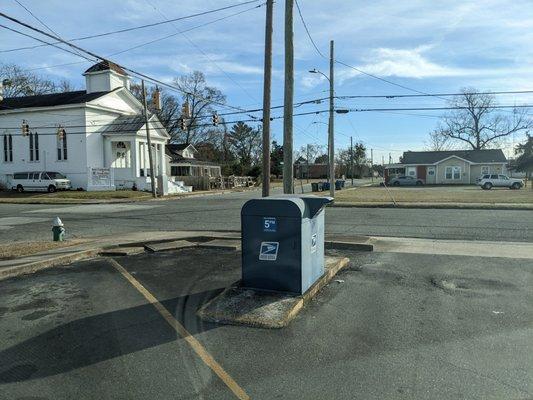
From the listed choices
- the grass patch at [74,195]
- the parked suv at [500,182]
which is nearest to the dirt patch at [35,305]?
the grass patch at [74,195]

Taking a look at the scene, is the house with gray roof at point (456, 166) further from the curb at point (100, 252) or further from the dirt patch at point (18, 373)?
the dirt patch at point (18, 373)

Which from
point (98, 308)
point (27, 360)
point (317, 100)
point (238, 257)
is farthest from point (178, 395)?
point (317, 100)

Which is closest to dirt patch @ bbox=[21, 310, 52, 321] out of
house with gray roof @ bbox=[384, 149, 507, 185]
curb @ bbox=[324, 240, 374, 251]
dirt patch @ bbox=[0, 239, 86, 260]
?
dirt patch @ bbox=[0, 239, 86, 260]

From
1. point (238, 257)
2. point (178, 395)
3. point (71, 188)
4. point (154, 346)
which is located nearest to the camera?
point (178, 395)

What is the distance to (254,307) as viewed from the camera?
6.16 metres

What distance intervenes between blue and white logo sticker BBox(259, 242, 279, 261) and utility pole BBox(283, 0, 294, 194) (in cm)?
685

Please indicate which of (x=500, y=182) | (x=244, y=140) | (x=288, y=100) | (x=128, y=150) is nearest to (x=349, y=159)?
(x=244, y=140)

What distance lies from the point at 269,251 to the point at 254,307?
0.78m

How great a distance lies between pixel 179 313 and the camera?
6.25 meters

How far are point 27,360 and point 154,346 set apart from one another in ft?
3.83

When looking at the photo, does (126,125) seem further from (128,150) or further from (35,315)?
(35,315)

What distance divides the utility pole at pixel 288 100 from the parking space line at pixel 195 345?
6.25m

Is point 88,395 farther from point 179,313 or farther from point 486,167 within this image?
point 486,167

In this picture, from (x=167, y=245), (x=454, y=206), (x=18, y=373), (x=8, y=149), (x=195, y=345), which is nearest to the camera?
(x=18, y=373)
